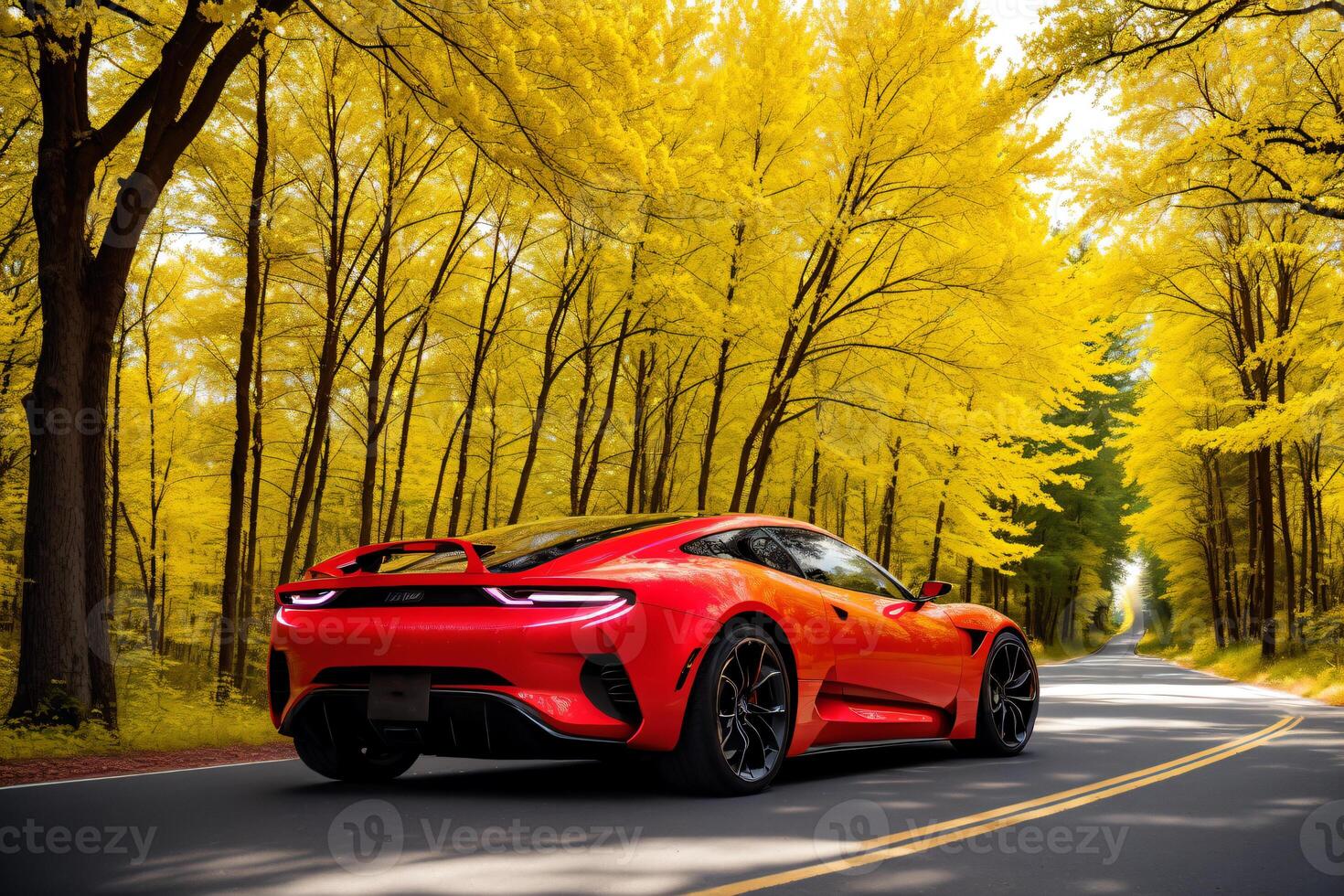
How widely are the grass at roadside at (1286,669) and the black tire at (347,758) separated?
12.9 m

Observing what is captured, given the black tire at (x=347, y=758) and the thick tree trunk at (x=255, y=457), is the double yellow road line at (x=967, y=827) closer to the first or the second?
the black tire at (x=347, y=758)

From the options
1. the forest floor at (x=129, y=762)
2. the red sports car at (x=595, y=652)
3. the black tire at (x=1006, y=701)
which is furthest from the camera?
the black tire at (x=1006, y=701)

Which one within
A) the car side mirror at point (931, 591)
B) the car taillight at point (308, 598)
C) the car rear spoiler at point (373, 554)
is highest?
the car rear spoiler at point (373, 554)

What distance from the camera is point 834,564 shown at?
6.33 m

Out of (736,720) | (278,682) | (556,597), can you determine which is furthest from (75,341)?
(736,720)

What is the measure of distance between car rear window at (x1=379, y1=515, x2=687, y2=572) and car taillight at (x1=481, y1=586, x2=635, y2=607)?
0.18 meters

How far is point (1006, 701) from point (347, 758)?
13.7 feet

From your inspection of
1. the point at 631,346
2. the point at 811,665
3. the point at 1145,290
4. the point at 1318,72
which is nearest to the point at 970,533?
the point at 1145,290

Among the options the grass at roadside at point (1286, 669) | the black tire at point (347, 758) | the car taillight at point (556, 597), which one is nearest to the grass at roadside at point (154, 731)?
the black tire at point (347, 758)

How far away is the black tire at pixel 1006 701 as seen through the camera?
7012 mm

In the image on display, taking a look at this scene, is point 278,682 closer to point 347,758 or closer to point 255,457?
point 347,758

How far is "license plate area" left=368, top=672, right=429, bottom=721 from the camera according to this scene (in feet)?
15.3

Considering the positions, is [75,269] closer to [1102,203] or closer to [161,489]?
[1102,203]

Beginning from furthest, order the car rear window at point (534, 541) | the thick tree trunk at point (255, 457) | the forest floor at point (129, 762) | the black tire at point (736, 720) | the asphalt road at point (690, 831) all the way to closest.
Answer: the thick tree trunk at point (255, 457) < the forest floor at point (129, 762) < the car rear window at point (534, 541) < the black tire at point (736, 720) < the asphalt road at point (690, 831)
